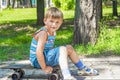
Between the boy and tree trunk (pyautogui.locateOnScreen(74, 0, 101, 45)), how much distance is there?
3.40 metres

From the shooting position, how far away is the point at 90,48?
337 inches

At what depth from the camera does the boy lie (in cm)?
539

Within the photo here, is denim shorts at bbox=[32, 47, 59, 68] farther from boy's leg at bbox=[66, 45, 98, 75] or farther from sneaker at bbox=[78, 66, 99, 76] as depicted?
sneaker at bbox=[78, 66, 99, 76]

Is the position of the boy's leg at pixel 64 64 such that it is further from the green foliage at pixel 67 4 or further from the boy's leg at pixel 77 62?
the green foliage at pixel 67 4

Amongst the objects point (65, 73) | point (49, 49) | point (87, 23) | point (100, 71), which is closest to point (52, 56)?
point (49, 49)

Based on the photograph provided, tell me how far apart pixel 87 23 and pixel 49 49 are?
356 centimetres

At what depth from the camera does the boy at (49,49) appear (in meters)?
5.39

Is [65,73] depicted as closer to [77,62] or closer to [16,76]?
[77,62]

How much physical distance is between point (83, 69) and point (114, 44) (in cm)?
320

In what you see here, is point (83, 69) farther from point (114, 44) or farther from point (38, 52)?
point (114, 44)

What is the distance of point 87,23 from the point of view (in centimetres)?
905

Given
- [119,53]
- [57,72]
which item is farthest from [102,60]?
[57,72]

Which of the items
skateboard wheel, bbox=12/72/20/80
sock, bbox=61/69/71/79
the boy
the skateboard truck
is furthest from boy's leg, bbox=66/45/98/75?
skateboard wheel, bbox=12/72/20/80

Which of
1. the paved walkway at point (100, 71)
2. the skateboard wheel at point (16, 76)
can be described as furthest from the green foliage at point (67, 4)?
the skateboard wheel at point (16, 76)
